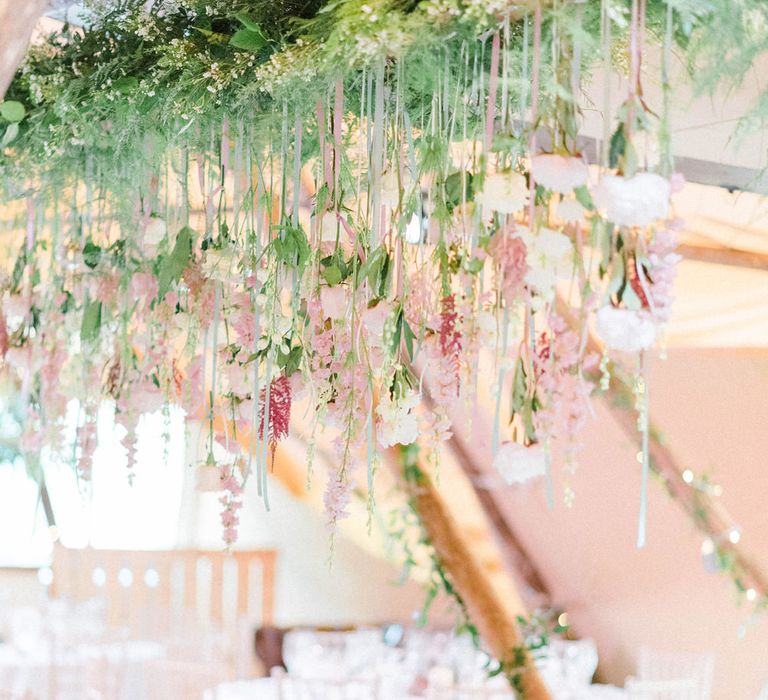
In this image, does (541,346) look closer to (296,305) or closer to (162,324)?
(296,305)

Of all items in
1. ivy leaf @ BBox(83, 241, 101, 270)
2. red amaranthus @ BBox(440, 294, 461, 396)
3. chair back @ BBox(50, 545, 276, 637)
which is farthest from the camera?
chair back @ BBox(50, 545, 276, 637)

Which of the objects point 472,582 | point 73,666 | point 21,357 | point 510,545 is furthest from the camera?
point 510,545

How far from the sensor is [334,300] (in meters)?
2.04

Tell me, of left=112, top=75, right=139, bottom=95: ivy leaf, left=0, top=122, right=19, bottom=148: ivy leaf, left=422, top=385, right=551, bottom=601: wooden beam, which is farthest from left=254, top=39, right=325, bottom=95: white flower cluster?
left=422, top=385, right=551, bottom=601: wooden beam

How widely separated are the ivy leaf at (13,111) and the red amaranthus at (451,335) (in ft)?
3.61

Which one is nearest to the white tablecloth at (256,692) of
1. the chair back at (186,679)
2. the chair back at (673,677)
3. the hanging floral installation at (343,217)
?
the chair back at (186,679)

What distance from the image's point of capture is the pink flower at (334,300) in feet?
6.70

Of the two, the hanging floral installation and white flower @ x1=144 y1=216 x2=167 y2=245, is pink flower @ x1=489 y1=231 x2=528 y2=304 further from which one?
white flower @ x1=144 y1=216 x2=167 y2=245

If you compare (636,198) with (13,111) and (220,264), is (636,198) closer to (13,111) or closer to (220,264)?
(220,264)

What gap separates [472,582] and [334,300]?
2.46m

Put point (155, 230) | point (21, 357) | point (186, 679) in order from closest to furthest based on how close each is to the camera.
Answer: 1. point (155, 230)
2. point (21, 357)
3. point (186, 679)

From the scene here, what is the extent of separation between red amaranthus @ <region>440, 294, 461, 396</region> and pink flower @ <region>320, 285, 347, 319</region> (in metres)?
0.23

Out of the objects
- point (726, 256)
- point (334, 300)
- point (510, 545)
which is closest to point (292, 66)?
point (334, 300)

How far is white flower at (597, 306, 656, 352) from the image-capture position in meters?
1.41
